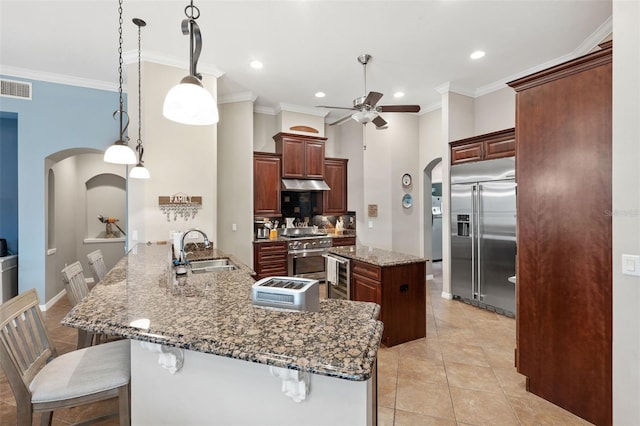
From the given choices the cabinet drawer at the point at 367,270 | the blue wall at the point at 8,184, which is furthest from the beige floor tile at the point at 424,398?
the blue wall at the point at 8,184

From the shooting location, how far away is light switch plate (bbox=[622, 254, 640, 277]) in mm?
1661

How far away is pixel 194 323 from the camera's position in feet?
4.01

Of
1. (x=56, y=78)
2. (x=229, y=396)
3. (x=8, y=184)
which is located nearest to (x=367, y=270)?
(x=229, y=396)

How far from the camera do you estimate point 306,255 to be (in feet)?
17.4

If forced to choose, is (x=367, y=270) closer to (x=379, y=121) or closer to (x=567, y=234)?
(x=567, y=234)

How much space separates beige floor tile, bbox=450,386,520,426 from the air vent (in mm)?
5887

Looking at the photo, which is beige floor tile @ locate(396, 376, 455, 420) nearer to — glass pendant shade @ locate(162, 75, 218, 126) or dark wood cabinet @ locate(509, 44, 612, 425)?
dark wood cabinet @ locate(509, 44, 612, 425)

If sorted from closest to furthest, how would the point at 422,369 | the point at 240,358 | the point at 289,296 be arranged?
1. the point at 240,358
2. the point at 289,296
3. the point at 422,369

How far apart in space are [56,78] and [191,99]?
407 centimetres

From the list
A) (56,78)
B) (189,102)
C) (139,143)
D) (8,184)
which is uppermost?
(56,78)

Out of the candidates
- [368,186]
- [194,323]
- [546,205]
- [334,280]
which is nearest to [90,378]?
[194,323]

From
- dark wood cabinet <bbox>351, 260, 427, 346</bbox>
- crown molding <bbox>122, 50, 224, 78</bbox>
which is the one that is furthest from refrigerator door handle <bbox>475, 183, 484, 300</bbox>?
crown molding <bbox>122, 50, 224, 78</bbox>

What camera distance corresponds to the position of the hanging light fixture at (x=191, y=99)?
57.7 inches

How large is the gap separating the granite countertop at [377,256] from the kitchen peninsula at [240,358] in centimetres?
165
